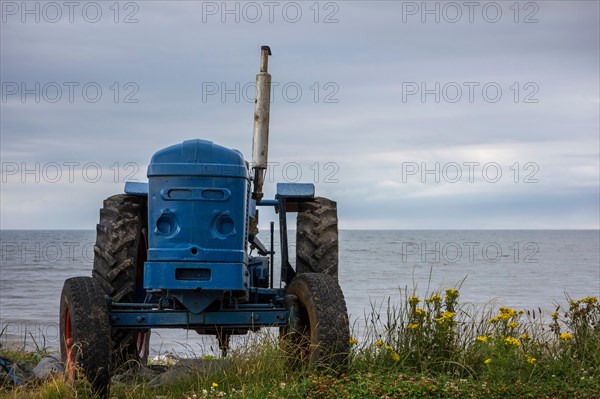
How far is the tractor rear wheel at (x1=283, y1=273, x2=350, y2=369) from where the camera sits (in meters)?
7.43

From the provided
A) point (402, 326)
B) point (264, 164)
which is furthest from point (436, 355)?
point (264, 164)

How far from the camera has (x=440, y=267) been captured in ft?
130

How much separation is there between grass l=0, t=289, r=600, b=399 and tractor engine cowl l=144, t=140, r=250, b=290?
31.8 inches

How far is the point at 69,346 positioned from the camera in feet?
25.6

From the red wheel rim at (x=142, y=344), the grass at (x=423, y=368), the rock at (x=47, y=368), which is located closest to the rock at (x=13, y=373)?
the rock at (x=47, y=368)

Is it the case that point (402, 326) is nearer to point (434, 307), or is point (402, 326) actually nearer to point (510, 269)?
point (434, 307)

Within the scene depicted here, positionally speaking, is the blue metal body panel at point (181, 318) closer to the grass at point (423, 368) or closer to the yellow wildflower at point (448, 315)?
the grass at point (423, 368)

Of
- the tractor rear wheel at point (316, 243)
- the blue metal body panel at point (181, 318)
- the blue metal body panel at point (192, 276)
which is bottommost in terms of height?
the blue metal body panel at point (181, 318)

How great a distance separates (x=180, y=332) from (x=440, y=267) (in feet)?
79.1

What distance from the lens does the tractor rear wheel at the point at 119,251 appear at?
28.8 feet

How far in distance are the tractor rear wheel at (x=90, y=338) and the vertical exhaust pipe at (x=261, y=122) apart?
224 cm

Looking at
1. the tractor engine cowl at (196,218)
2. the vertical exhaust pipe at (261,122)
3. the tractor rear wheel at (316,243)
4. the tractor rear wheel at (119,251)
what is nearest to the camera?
the tractor engine cowl at (196,218)

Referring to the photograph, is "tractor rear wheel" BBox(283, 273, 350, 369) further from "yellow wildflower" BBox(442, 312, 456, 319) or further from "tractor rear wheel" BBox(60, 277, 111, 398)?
"tractor rear wheel" BBox(60, 277, 111, 398)

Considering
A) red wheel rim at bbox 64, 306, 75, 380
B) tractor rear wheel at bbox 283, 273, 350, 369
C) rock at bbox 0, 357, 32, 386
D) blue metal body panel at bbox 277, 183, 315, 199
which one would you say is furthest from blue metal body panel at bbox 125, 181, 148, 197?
tractor rear wheel at bbox 283, 273, 350, 369
